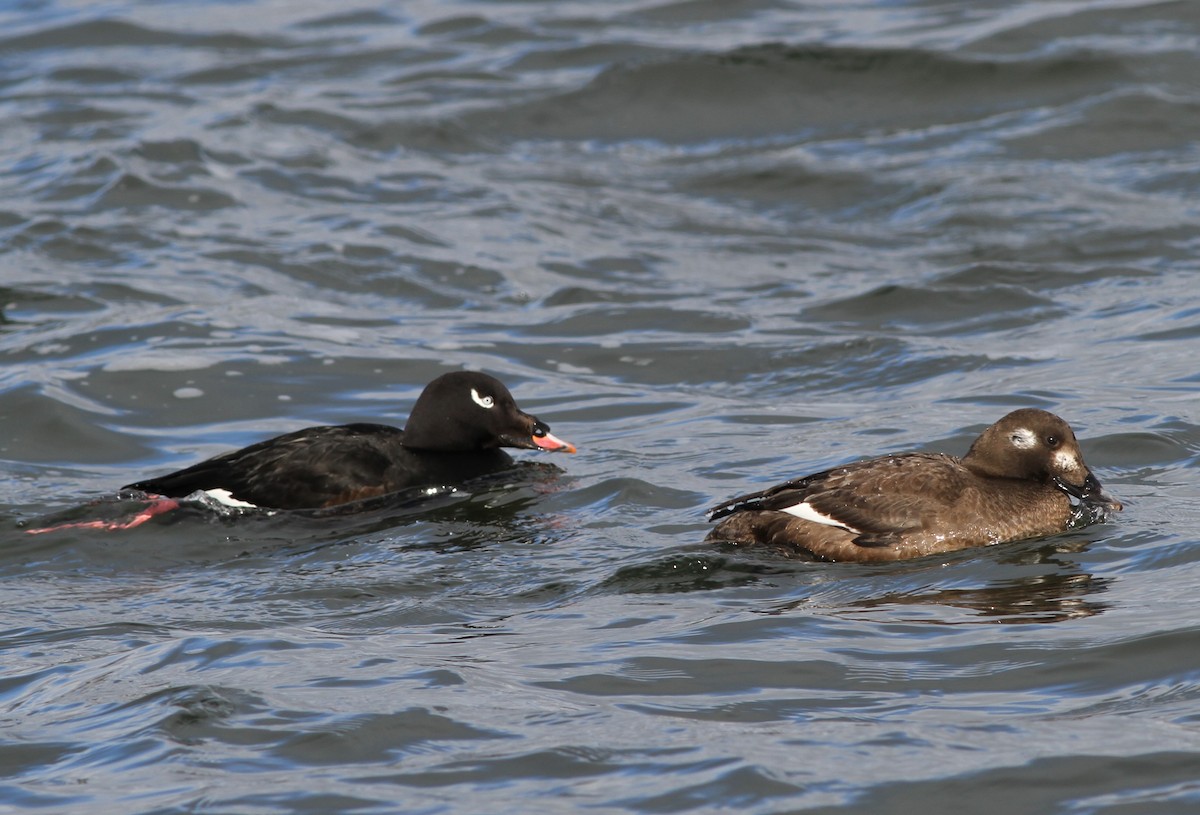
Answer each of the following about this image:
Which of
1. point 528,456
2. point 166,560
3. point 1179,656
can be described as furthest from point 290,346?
point 1179,656

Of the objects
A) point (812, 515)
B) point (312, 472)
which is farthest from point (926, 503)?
point (312, 472)

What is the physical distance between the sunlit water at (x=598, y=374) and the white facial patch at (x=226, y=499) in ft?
0.52

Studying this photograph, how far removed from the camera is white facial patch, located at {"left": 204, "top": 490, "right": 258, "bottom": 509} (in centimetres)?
924

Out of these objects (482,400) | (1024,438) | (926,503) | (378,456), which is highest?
(482,400)

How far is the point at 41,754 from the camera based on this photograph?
19.6 ft

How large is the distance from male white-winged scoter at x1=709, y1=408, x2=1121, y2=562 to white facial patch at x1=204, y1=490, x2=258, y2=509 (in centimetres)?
258

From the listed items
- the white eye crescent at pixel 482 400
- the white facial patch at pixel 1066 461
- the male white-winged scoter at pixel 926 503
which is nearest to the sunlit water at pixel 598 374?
the male white-winged scoter at pixel 926 503

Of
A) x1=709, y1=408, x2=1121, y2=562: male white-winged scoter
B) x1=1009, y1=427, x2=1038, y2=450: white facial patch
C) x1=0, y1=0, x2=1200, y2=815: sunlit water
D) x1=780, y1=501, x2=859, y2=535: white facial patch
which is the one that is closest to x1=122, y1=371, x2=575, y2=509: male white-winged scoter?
x1=0, y1=0, x2=1200, y2=815: sunlit water

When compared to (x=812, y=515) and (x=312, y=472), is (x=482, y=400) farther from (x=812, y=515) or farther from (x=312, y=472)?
(x=812, y=515)

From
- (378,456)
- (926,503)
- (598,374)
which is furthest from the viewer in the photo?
(598,374)

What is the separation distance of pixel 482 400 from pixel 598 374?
2717 mm

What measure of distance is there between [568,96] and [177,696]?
50.4 ft

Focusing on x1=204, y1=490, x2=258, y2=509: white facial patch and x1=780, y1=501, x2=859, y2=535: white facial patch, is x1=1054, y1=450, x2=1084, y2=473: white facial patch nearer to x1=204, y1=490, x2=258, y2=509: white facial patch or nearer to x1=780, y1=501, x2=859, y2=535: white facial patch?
x1=780, y1=501, x2=859, y2=535: white facial patch

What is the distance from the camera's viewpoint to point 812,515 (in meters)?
8.08
